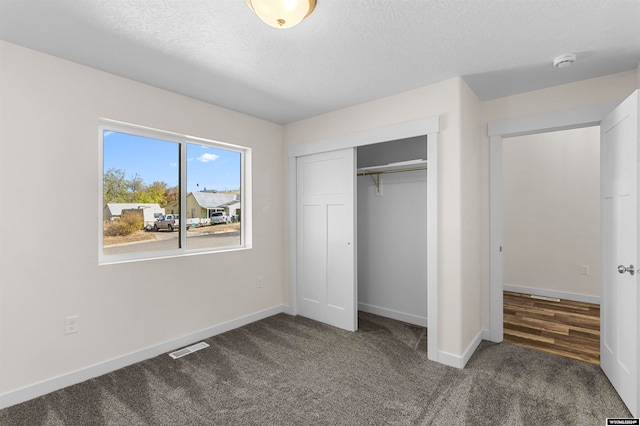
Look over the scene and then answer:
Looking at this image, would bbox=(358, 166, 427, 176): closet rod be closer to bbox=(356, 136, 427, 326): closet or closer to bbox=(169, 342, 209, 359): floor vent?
bbox=(356, 136, 427, 326): closet

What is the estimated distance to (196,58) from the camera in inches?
92.7

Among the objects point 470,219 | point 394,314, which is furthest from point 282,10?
point 394,314

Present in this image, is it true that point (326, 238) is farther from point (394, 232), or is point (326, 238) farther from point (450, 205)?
point (450, 205)

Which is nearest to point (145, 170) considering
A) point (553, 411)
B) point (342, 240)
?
point (342, 240)

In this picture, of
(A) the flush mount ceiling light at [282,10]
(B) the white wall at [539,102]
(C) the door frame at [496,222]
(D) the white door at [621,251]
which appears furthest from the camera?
(C) the door frame at [496,222]

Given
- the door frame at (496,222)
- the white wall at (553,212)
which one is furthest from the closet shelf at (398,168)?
the white wall at (553,212)

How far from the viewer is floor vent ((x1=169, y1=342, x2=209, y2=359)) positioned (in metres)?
2.88

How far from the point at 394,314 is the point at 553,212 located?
3.05 m

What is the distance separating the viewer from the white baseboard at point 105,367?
7.09 ft

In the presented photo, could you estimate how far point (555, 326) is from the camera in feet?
11.8

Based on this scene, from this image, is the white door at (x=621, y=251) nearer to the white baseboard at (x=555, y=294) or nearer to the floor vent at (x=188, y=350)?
the white baseboard at (x=555, y=294)

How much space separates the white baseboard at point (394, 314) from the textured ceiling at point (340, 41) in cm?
248

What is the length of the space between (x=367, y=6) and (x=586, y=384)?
10.00ft

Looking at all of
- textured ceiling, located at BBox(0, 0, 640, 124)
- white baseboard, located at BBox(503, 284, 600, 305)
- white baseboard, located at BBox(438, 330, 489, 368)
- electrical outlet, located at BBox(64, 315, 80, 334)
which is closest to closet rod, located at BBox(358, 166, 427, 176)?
textured ceiling, located at BBox(0, 0, 640, 124)
